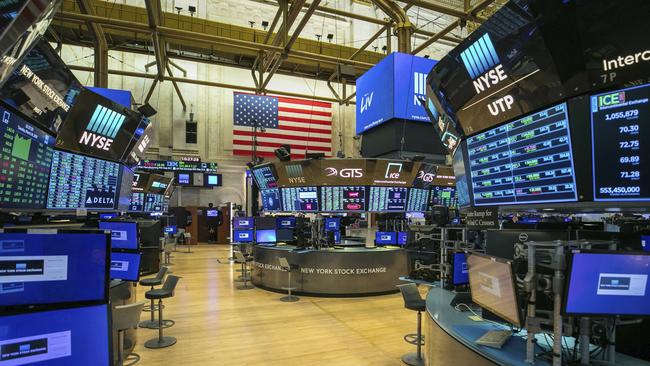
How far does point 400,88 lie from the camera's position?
815 cm

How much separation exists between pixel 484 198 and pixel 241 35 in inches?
520

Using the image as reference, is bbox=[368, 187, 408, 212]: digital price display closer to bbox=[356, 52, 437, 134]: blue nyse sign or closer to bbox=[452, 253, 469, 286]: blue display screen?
bbox=[356, 52, 437, 134]: blue nyse sign

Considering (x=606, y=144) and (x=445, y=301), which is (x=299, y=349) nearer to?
(x=445, y=301)

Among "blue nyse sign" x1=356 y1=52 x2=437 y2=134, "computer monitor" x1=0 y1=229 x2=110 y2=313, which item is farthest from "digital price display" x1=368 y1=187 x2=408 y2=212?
"computer monitor" x1=0 y1=229 x2=110 y2=313

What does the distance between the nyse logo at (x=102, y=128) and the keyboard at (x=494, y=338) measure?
468 centimetres

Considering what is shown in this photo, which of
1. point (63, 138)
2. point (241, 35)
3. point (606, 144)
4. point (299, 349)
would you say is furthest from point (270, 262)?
point (241, 35)

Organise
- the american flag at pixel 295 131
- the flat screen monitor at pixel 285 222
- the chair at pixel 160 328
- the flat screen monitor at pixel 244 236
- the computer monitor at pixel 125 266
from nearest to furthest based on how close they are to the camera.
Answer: the computer monitor at pixel 125 266 < the chair at pixel 160 328 < the flat screen monitor at pixel 244 236 < the flat screen monitor at pixel 285 222 < the american flag at pixel 295 131

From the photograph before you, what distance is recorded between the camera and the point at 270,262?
337 inches

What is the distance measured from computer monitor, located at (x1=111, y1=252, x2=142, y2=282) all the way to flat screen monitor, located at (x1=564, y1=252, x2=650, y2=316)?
446 centimetres

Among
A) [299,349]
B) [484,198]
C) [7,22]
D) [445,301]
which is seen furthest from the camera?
[299,349]

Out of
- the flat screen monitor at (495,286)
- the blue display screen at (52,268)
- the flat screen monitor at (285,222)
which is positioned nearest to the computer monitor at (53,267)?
the blue display screen at (52,268)

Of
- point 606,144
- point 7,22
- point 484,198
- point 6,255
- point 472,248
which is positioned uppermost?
point 7,22

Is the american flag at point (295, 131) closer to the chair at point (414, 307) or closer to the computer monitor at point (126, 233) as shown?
the computer monitor at point (126, 233)

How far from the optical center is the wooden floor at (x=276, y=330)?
449cm
